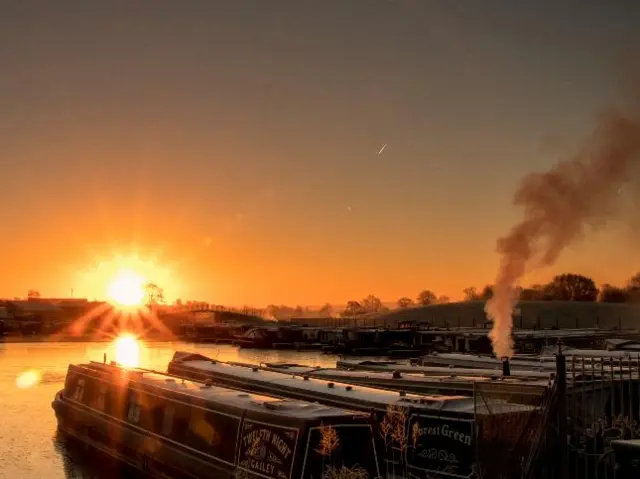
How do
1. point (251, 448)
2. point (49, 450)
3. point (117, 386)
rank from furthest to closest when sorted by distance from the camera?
point (49, 450), point (117, 386), point (251, 448)

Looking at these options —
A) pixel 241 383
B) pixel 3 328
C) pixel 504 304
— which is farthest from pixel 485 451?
pixel 3 328

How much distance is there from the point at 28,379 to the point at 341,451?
4830 centimetres

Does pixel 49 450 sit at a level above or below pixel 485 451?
below

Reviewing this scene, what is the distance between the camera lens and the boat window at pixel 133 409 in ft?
80.6

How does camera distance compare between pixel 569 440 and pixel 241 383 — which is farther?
pixel 241 383

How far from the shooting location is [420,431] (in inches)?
737

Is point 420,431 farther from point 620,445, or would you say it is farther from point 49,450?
point 49,450

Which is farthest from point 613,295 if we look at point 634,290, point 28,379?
point 28,379

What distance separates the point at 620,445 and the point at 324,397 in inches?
541

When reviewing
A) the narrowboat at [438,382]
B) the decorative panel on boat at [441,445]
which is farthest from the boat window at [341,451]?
the narrowboat at [438,382]

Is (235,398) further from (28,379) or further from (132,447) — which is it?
(28,379)

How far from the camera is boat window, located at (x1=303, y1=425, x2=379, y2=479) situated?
16062mm

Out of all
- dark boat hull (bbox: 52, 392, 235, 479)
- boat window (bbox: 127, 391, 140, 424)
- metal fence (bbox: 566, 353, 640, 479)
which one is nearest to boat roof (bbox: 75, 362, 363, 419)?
boat window (bbox: 127, 391, 140, 424)

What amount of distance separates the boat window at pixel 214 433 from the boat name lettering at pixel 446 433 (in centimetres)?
491
